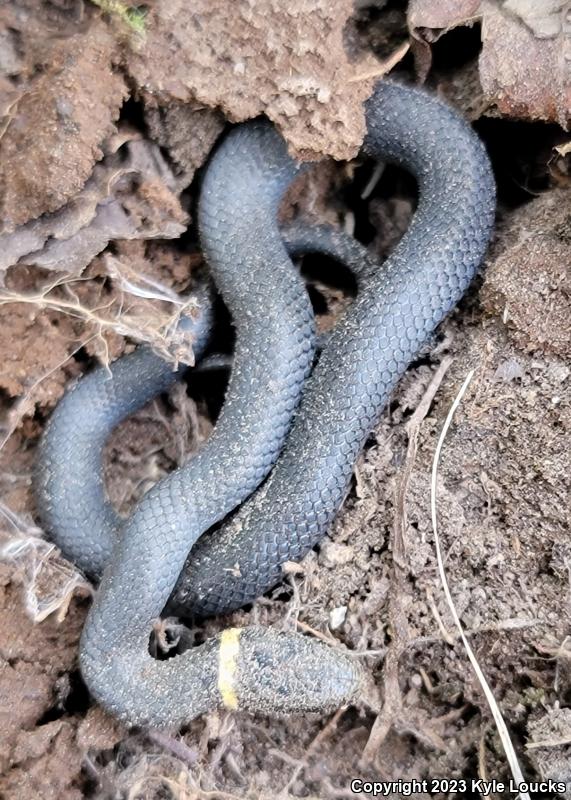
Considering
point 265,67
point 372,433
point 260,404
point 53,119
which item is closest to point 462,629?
point 372,433

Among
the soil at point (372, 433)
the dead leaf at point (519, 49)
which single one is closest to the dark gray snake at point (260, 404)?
the soil at point (372, 433)

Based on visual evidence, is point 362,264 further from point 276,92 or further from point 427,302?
point 276,92

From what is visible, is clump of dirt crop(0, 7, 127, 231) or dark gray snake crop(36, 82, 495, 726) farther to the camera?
dark gray snake crop(36, 82, 495, 726)

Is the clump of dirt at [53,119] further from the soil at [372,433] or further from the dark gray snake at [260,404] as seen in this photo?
the dark gray snake at [260,404]

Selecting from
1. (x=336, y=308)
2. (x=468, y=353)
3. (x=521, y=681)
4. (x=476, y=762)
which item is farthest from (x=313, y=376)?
(x=476, y=762)

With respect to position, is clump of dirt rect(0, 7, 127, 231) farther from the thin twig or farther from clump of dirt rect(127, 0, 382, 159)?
the thin twig

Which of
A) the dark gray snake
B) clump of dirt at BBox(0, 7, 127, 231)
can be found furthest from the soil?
the dark gray snake

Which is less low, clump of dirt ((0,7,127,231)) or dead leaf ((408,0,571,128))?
clump of dirt ((0,7,127,231))
